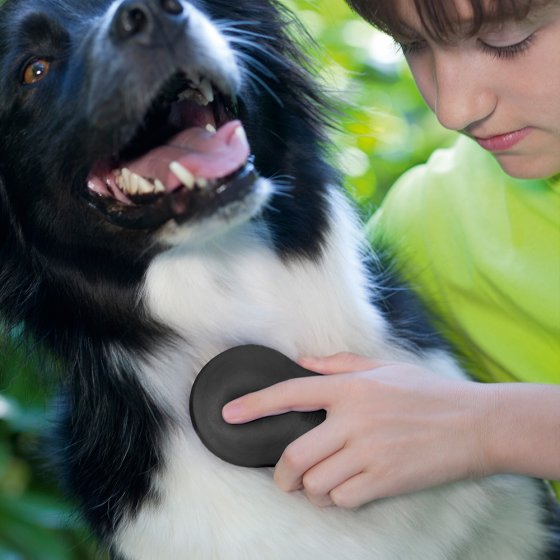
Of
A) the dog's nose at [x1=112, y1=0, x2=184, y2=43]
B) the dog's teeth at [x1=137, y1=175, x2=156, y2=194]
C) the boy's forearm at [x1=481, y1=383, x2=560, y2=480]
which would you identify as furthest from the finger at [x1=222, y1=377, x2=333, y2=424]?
the dog's nose at [x1=112, y1=0, x2=184, y2=43]

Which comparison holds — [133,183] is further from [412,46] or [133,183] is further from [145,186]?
[412,46]

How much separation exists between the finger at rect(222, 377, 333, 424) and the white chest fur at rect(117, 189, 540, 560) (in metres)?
0.10

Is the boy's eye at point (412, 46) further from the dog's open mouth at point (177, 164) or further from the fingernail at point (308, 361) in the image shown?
the fingernail at point (308, 361)

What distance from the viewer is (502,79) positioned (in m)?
1.52

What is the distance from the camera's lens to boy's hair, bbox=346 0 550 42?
1.39 metres

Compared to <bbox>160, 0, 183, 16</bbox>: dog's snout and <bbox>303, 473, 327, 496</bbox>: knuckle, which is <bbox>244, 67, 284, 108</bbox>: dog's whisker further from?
<bbox>303, 473, 327, 496</bbox>: knuckle

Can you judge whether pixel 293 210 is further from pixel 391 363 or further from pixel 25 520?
pixel 25 520

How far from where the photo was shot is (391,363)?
1.65 meters

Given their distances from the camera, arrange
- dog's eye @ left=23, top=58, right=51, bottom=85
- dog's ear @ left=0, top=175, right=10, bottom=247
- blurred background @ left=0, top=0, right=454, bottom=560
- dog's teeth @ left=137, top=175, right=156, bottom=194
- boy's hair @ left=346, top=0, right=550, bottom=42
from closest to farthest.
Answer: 1. boy's hair @ left=346, top=0, right=550, bottom=42
2. dog's teeth @ left=137, top=175, right=156, bottom=194
3. dog's eye @ left=23, top=58, right=51, bottom=85
4. dog's ear @ left=0, top=175, right=10, bottom=247
5. blurred background @ left=0, top=0, right=454, bottom=560

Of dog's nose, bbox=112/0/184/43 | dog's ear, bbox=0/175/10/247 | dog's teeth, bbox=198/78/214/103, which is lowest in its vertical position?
dog's ear, bbox=0/175/10/247

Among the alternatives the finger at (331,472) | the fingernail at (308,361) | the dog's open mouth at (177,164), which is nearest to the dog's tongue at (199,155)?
the dog's open mouth at (177,164)

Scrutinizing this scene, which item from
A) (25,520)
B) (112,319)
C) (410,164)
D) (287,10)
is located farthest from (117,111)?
(410,164)

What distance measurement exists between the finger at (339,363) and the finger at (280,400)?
0.22 ft

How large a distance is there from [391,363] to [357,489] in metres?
0.24
